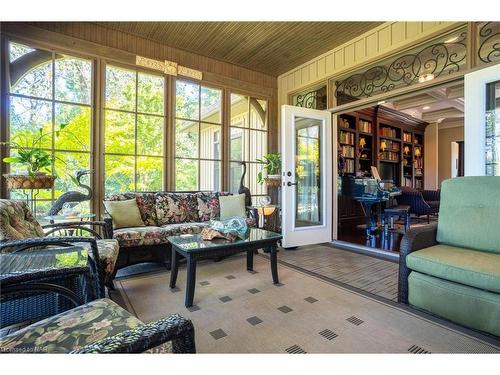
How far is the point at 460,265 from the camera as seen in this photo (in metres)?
1.66

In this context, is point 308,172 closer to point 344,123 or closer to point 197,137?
point 197,137

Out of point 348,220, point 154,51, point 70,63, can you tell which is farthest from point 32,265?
point 348,220

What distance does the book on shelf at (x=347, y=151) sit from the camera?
5.67 m

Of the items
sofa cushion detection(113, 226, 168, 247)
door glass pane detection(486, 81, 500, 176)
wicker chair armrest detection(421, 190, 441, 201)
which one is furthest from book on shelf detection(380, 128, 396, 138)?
sofa cushion detection(113, 226, 168, 247)

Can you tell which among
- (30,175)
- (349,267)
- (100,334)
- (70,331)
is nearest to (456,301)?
(349,267)

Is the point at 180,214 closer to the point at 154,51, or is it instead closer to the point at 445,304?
the point at 154,51

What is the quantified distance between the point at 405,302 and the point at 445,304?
29cm

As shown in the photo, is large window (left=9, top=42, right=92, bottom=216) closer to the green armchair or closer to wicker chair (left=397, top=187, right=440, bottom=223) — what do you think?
the green armchair

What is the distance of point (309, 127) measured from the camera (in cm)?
398

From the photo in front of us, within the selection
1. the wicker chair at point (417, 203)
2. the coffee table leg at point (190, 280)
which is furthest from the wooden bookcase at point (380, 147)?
the coffee table leg at point (190, 280)

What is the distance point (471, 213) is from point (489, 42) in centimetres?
177

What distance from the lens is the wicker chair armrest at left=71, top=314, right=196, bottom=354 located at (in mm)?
639

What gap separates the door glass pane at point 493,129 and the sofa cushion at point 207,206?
307 centimetres

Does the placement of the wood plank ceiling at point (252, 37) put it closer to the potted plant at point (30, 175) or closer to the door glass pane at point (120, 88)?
the door glass pane at point (120, 88)
